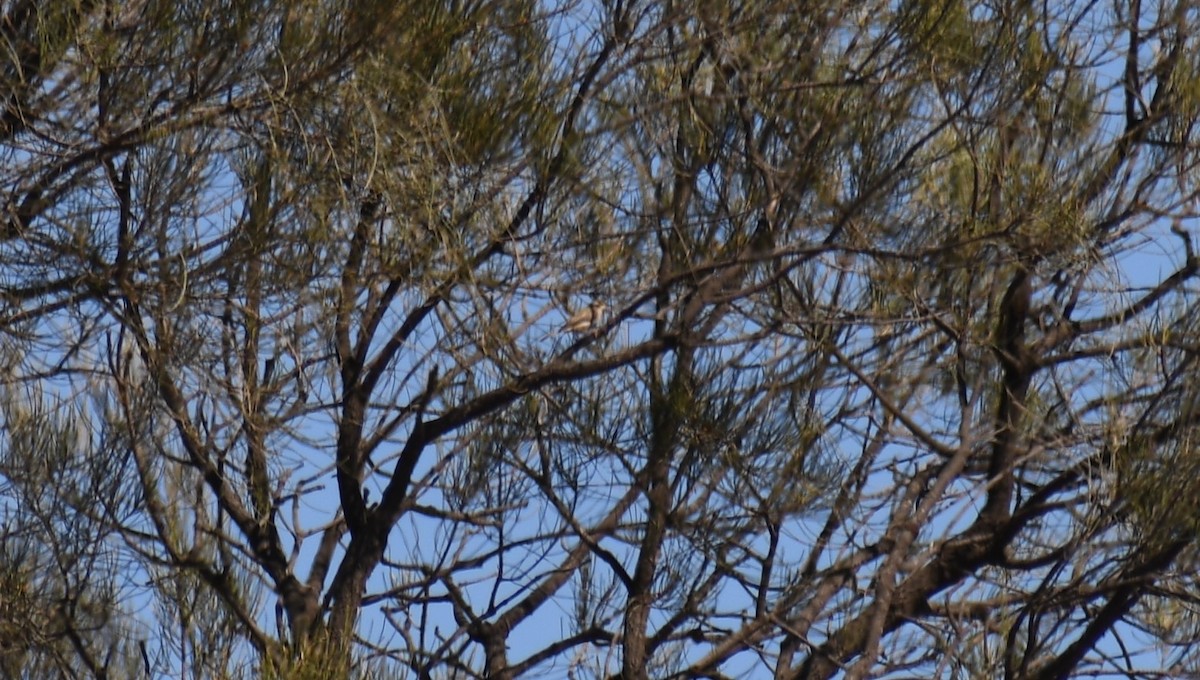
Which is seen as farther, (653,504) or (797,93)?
(653,504)

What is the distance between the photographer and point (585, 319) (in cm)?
236

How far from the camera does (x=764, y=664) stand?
2541 millimetres

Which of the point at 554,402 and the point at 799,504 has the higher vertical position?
the point at 554,402

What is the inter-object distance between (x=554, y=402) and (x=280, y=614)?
1.61ft

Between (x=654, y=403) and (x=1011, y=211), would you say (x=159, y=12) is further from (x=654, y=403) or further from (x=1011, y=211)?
(x=1011, y=211)

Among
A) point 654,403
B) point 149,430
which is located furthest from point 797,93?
point 149,430

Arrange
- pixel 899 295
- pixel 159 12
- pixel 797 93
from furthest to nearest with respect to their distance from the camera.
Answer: pixel 899 295 < pixel 797 93 < pixel 159 12

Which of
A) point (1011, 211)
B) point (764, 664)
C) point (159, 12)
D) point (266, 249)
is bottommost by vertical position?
point (764, 664)

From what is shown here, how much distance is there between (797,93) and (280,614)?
1.02m

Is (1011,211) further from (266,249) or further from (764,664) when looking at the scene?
(266,249)

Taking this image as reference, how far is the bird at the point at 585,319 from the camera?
2.33 m

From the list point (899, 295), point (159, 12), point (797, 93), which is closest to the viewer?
point (159, 12)

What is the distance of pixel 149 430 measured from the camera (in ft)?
7.66

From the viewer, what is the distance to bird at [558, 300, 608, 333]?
2.33 m
